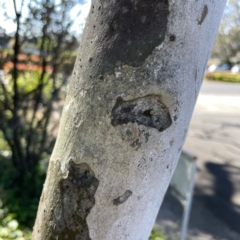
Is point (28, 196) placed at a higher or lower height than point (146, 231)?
lower

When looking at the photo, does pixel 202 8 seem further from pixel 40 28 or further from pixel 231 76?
pixel 231 76

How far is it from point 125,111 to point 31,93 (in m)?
3.38

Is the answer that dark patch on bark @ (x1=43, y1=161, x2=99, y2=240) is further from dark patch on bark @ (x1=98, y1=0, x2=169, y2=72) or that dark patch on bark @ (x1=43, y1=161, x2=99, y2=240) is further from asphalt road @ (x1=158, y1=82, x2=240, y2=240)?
asphalt road @ (x1=158, y1=82, x2=240, y2=240)

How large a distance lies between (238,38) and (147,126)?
38645 millimetres

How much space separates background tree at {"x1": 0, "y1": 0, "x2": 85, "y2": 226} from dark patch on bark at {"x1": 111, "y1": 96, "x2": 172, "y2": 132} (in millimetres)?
2993

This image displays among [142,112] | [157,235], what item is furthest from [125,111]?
[157,235]

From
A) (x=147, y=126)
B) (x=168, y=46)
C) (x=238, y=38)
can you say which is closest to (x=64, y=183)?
(x=147, y=126)

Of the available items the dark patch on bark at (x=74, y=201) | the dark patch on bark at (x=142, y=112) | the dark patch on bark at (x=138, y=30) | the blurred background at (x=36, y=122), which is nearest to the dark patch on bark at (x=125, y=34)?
the dark patch on bark at (x=138, y=30)

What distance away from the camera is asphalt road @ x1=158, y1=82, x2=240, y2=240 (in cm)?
412

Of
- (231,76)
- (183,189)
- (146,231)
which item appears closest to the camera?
(146,231)

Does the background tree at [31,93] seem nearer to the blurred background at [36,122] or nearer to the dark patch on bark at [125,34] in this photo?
the blurred background at [36,122]

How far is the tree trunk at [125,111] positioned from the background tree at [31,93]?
9.30ft

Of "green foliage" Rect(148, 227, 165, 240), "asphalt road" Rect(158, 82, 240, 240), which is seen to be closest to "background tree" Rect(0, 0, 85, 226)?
"green foliage" Rect(148, 227, 165, 240)

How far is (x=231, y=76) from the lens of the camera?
99.0ft
